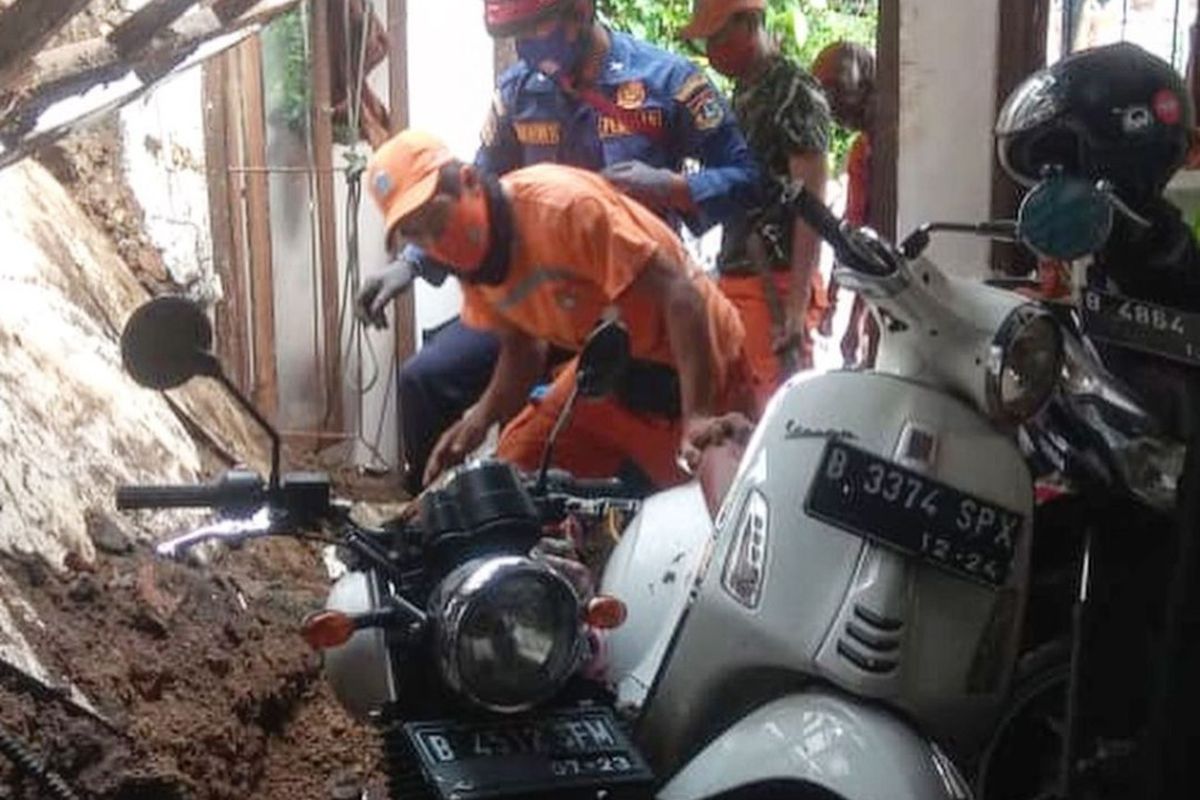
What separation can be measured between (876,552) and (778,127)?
106 inches

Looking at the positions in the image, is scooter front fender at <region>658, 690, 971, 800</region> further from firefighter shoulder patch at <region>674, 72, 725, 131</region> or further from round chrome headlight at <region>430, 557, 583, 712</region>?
firefighter shoulder patch at <region>674, 72, 725, 131</region>

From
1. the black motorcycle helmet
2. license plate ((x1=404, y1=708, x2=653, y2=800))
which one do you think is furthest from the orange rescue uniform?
license plate ((x1=404, y1=708, x2=653, y2=800))

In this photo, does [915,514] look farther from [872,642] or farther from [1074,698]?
[1074,698]

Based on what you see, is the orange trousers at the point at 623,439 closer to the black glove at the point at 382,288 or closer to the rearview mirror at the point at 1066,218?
the black glove at the point at 382,288

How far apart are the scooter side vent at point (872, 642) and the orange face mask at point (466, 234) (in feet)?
4.91

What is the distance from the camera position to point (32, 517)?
3.50 m

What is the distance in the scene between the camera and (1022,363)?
7.38ft

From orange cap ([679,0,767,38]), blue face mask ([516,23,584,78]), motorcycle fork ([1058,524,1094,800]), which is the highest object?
orange cap ([679,0,767,38])

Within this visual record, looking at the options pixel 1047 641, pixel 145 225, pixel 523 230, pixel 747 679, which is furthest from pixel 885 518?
pixel 145 225

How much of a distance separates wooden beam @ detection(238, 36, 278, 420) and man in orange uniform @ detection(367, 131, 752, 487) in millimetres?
2597

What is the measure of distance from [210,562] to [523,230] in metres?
1.27

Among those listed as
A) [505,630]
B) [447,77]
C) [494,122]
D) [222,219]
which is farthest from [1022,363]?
[447,77]

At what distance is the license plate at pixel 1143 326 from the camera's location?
2367 mm

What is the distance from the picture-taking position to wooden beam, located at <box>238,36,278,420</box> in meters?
6.11
